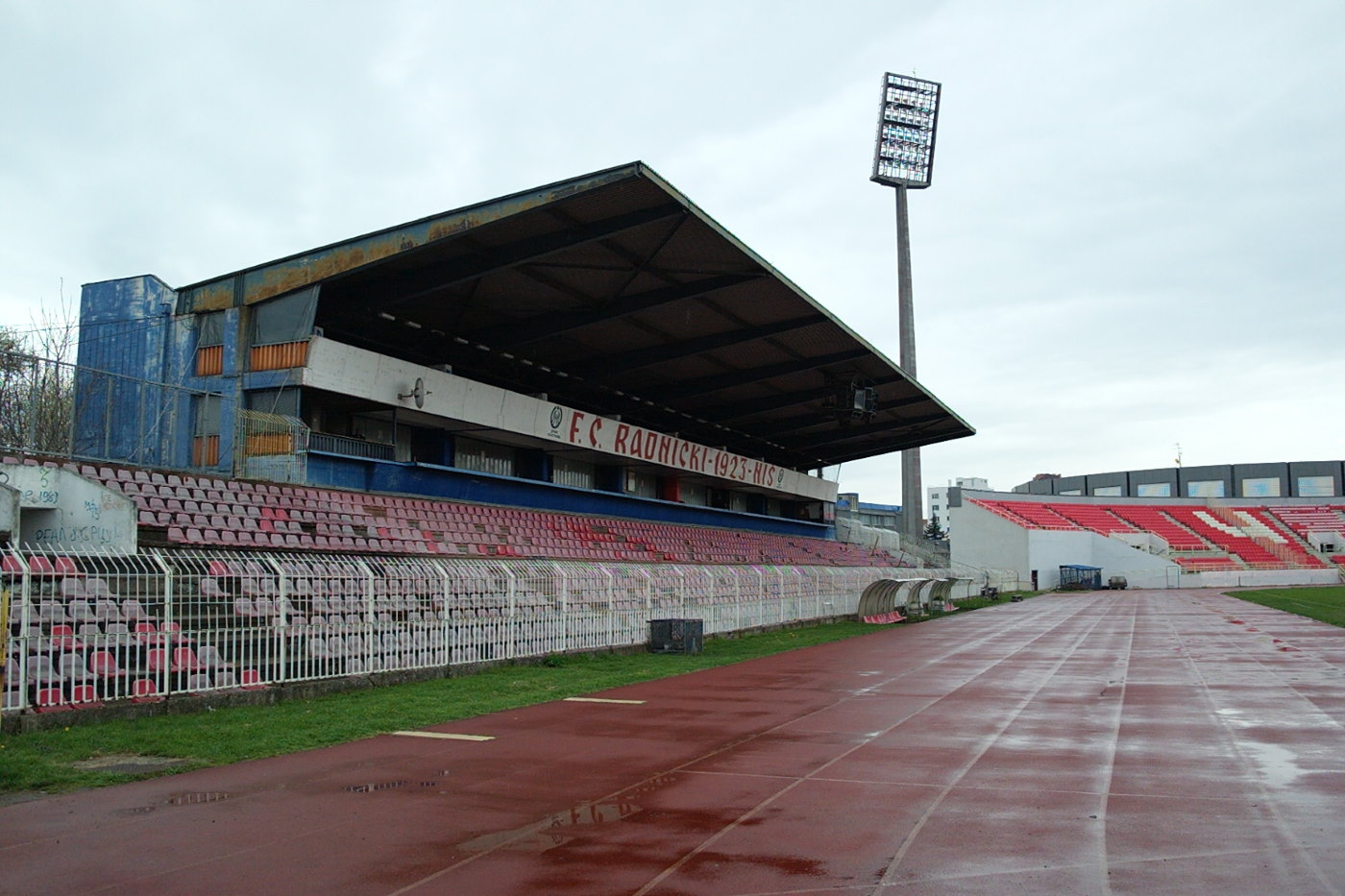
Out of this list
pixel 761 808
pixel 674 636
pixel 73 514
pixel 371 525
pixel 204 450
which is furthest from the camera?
pixel 204 450

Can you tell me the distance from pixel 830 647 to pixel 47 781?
60.2 feet

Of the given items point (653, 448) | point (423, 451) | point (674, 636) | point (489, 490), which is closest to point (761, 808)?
point (674, 636)

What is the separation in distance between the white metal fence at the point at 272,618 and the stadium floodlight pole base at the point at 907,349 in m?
46.7

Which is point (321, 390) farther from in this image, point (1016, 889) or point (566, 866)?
point (1016, 889)

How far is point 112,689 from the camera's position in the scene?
444 inches

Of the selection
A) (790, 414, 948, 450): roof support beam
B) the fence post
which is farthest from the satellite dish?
(790, 414, 948, 450): roof support beam

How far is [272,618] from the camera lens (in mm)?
13445

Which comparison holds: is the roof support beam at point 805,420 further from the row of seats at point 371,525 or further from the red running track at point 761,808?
the red running track at point 761,808

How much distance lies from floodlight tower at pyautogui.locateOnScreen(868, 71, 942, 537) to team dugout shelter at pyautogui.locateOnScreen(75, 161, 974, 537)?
24.4 m

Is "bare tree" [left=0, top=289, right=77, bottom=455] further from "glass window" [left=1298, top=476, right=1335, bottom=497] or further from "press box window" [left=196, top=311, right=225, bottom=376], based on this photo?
"glass window" [left=1298, top=476, right=1335, bottom=497]

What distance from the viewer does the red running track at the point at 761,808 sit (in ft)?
Result: 18.6

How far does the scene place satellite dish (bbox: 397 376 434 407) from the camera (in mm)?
27391

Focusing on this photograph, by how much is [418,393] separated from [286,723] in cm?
1705

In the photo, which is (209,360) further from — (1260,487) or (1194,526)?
(1260,487)
